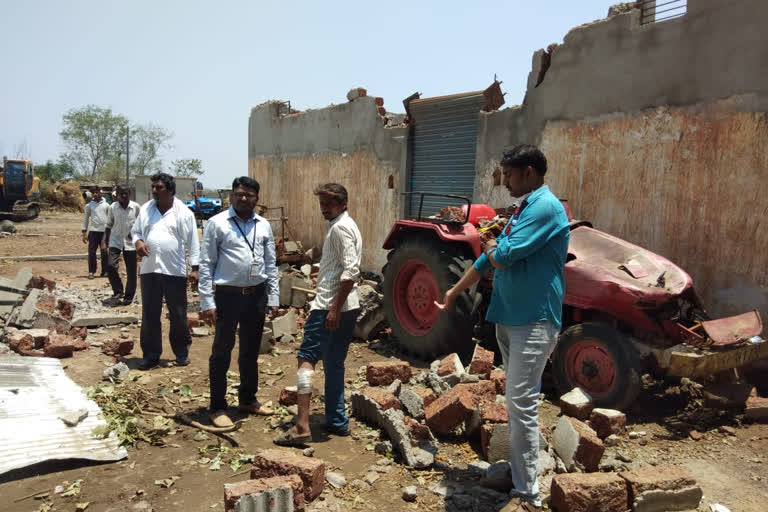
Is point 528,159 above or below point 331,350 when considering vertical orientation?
above

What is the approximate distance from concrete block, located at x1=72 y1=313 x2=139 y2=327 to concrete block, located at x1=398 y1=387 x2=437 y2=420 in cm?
432

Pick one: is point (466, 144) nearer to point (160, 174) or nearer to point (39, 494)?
point (160, 174)

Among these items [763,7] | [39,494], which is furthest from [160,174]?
[763,7]

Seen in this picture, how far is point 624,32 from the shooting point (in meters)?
6.39

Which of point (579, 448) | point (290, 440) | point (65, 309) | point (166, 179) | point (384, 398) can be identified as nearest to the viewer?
point (579, 448)

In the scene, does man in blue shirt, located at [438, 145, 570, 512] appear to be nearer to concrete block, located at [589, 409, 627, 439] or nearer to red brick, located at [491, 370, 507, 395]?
A: concrete block, located at [589, 409, 627, 439]

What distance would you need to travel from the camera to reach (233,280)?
4.18 meters

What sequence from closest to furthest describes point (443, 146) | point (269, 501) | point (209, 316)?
point (269, 501), point (209, 316), point (443, 146)

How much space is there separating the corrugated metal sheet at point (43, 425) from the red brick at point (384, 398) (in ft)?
5.79

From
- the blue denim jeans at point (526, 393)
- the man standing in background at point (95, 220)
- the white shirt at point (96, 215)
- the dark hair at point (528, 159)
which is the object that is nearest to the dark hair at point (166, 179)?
the dark hair at point (528, 159)

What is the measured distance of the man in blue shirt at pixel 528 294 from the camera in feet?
9.58

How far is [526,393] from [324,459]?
61.2 inches

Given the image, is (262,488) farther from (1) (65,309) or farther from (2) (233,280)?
(1) (65,309)

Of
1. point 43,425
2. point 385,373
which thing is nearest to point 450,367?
point 385,373
